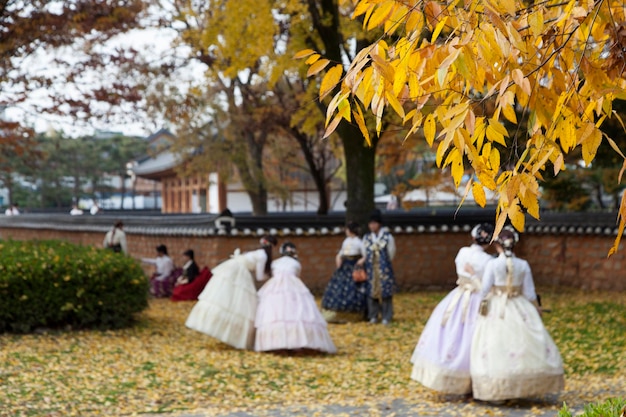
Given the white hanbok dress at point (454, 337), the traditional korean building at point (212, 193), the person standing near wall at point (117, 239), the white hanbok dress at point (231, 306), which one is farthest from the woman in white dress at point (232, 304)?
the traditional korean building at point (212, 193)

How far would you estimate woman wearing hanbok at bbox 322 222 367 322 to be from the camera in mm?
15391

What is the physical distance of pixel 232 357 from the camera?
462 inches

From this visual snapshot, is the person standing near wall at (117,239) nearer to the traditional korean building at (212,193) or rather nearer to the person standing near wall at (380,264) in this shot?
the person standing near wall at (380,264)

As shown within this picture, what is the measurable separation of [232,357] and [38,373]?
2.62m

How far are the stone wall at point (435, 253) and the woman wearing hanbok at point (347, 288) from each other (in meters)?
Result: 4.11

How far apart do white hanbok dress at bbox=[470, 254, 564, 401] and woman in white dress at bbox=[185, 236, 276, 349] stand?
433cm

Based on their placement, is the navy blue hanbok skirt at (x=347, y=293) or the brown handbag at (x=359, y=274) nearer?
the brown handbag at (x=359, y=274)

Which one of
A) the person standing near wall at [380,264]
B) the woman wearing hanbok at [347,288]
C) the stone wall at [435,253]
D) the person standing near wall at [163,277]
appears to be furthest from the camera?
the person standing near wall at [163,277]

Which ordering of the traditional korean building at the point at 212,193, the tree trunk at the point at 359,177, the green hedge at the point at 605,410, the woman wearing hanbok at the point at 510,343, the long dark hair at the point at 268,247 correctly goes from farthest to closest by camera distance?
the traditional korean building at the point at 212,193
the tree trunk at the point at 359,177
the long dark hair at the point at 268,247
the woman wearing hanbok at the point at 510,343
the green hedge at the point at 605,410

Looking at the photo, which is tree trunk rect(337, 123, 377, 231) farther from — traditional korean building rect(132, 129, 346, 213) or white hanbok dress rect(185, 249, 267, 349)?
traditional korean building rect(132, 129, 346, 213)

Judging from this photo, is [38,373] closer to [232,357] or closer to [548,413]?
[232,357]

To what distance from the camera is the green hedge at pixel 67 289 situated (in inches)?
484

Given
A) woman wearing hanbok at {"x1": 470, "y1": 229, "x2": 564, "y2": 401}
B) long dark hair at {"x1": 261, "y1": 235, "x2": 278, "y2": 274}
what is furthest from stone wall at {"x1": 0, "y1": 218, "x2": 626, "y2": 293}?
woman wearing hanbok at {"x1": 470, "y1": 229, "x2": 564, "y2": 401}

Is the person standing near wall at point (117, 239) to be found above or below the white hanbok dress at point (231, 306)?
above
